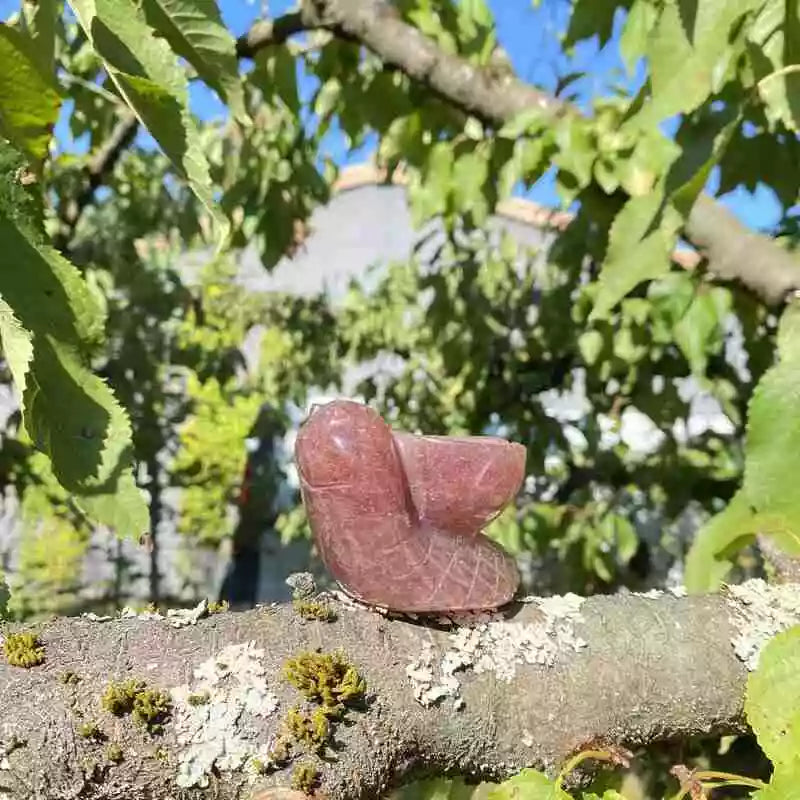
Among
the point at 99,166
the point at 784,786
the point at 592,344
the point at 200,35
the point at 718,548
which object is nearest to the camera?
the point at 784,786

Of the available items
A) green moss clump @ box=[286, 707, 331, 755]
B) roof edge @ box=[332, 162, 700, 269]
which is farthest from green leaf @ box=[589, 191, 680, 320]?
roof edge @ box=[332, 162, 700, 269]

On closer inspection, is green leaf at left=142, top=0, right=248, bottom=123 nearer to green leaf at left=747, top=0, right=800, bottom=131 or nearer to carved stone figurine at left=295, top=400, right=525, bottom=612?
carved stone figurine at left=295, top=400, right=525, bottom=612

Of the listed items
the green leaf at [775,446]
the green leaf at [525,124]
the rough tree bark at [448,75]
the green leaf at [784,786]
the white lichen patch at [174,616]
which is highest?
the rough tree bark at [448,75]

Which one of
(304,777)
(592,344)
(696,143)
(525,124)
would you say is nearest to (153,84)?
(304,777)

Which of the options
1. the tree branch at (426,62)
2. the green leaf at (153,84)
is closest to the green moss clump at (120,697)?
the green leaf at (153,84)

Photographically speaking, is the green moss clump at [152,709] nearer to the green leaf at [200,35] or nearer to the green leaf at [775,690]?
the green leaf at [775,690]

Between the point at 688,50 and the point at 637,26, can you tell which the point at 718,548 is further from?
the point at 637,26

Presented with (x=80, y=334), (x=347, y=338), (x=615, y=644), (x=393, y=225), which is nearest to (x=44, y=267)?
(x=80, y=334)
